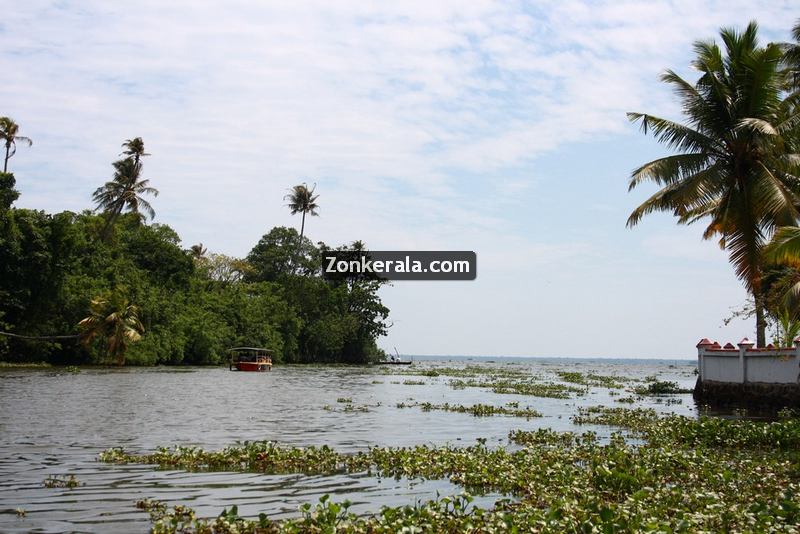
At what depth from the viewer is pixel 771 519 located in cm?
958

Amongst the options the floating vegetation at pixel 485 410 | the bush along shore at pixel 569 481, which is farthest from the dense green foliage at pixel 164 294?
the bush along shore at pixel 569 481

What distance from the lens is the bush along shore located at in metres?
9.45

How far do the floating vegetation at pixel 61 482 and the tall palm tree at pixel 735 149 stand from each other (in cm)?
2337

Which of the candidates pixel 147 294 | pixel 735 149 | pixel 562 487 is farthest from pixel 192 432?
pixel 147 294

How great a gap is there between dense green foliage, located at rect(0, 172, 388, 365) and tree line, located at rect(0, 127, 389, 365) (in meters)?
0.10

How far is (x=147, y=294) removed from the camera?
6456 centimetres

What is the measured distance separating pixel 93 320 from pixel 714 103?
44138 mm

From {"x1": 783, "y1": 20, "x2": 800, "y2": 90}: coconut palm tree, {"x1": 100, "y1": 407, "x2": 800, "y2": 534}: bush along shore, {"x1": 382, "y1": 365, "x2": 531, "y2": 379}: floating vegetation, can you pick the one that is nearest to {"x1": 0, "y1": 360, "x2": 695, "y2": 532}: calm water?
{"x1": 100, "y1": 407, "x2": 800, "y2": 534}: bush along shore

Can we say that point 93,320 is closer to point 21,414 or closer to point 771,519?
point 21,414

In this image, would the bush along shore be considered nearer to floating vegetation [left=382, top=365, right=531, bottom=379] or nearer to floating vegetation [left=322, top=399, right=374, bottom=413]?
floating vegetation [left=322, top=399, right=374, bottom=413]

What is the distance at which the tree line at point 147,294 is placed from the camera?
5153cm

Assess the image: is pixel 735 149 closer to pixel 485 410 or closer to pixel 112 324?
pixel 485 410

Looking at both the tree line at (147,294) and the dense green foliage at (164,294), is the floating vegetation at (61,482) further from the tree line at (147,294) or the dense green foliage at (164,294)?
the dense green foliage at (164,294)

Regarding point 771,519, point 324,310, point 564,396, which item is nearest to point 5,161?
point 324,310
